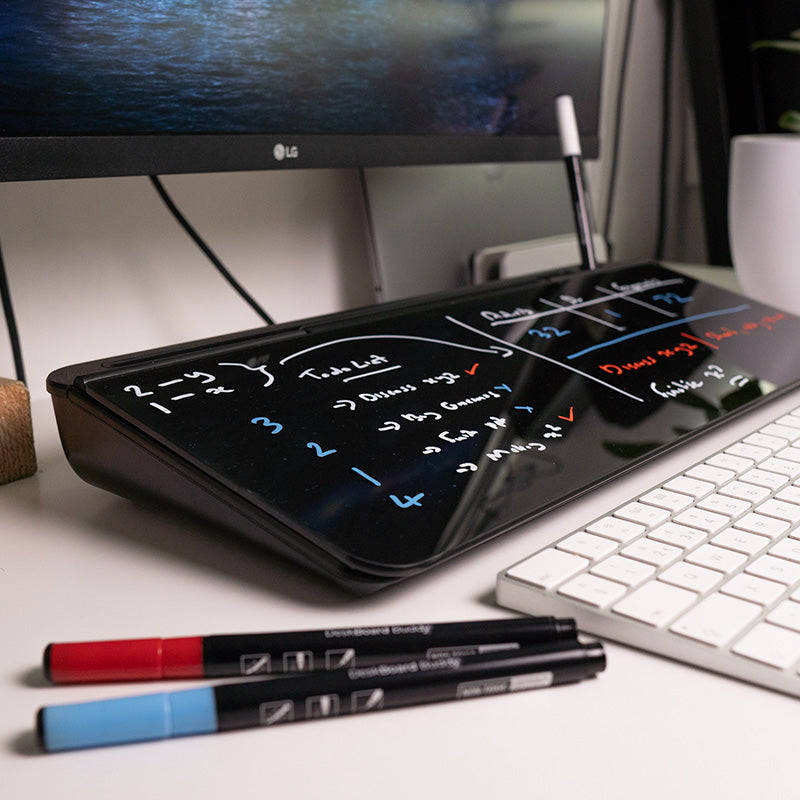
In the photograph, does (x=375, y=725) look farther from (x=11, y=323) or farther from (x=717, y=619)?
(x=11, y=323)

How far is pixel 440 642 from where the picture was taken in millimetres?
273

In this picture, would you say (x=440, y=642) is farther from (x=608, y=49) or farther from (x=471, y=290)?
(x=608, y=49)

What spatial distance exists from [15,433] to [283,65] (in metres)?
0.27

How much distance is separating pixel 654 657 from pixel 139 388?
0.24 m

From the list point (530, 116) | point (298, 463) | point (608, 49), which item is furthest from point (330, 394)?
point (608, 49)

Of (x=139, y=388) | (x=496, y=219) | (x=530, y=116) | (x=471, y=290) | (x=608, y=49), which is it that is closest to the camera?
(x=139, y=388)

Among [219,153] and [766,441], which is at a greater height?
[219,153]

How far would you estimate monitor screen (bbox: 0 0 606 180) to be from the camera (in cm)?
44

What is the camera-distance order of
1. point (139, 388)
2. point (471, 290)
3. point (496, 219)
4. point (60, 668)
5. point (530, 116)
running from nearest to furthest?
point (60, 668)
point (139, 388)
point (471, 290)
point (530, 116)
point (496, 219)

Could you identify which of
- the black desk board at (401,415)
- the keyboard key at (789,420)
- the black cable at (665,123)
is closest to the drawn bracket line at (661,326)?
the black desk board at (401,415)

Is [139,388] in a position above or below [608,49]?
below

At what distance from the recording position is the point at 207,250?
66cm

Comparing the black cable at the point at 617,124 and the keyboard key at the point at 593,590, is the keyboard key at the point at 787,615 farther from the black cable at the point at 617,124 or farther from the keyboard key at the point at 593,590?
the black cable at the point at 617,124

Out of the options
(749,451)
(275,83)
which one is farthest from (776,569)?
(275,83)
